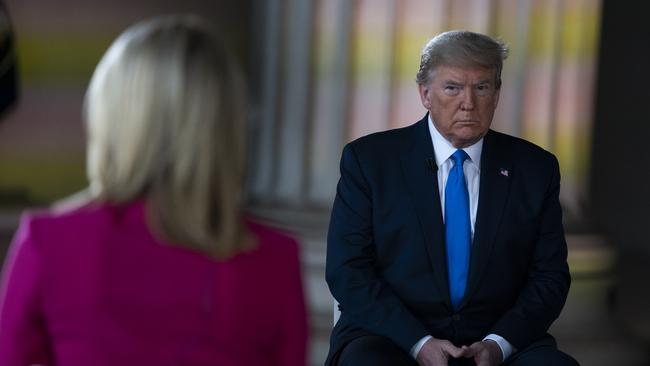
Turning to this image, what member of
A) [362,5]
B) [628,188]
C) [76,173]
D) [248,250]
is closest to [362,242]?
[248,250]

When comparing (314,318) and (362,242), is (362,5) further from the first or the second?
(362,242)

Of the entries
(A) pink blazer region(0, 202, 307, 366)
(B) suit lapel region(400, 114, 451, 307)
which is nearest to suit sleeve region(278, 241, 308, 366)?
(A) pink blazer region(0, 202, 307, 366)

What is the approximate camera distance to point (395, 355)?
303cm

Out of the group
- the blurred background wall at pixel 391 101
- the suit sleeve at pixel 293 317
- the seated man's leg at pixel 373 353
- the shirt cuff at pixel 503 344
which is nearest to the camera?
the suit sleeve at pixel 293 317

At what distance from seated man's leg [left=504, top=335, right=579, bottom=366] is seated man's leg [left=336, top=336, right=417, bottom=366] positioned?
11.3 inches

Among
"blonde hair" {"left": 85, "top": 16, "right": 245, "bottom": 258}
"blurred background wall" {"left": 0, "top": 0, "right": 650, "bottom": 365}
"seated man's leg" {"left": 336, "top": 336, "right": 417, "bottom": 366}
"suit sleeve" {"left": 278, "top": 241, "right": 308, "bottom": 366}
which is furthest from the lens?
"blurred background wall" {"left": 0, "top": 0, "right": 650, "bottom": 365}

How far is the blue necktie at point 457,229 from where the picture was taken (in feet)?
10.4

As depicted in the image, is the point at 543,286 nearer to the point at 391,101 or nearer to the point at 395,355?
the point at 395,355

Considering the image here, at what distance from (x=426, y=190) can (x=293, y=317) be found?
1302mm

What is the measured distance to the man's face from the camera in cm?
316

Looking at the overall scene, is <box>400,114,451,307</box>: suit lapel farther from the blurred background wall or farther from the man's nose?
the blurred background wall

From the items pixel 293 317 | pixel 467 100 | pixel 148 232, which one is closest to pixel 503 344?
pixel 467 100

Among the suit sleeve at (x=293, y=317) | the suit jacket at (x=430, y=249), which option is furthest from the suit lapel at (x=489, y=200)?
the suit sleeve at (x=293, y=317)

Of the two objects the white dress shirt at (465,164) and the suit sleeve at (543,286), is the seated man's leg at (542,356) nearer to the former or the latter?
the suit sleeve at (543,286)
